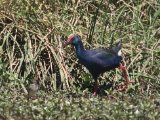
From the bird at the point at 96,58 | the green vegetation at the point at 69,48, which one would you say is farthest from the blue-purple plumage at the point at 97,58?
the green vegetation at the point at 69,48

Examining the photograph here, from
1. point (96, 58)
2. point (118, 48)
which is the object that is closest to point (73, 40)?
point (96, 58)

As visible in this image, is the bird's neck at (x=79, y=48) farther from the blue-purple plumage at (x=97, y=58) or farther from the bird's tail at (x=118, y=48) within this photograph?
the bird's tail at (x=118, y=48)

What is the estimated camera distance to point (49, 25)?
27.3 feet

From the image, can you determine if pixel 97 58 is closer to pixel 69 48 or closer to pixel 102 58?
pixel 102 58

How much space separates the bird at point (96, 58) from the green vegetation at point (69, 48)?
0.28 m

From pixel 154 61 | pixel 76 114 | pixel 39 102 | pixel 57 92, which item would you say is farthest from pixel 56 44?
pixel 76 114

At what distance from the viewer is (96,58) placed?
7566 millimetres

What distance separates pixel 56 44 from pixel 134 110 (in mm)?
2344

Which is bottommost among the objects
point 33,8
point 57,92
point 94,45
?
point 57,92

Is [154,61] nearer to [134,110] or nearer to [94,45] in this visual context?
[94,45]

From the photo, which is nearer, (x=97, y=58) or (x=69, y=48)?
(x=97, y=58)

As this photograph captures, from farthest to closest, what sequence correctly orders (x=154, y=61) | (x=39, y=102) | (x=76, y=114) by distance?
(x=154, y=61) < (x=39, y=102) < (x=76, y=114)

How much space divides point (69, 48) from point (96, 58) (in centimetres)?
85

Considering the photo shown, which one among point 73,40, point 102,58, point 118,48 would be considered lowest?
point 102,58
